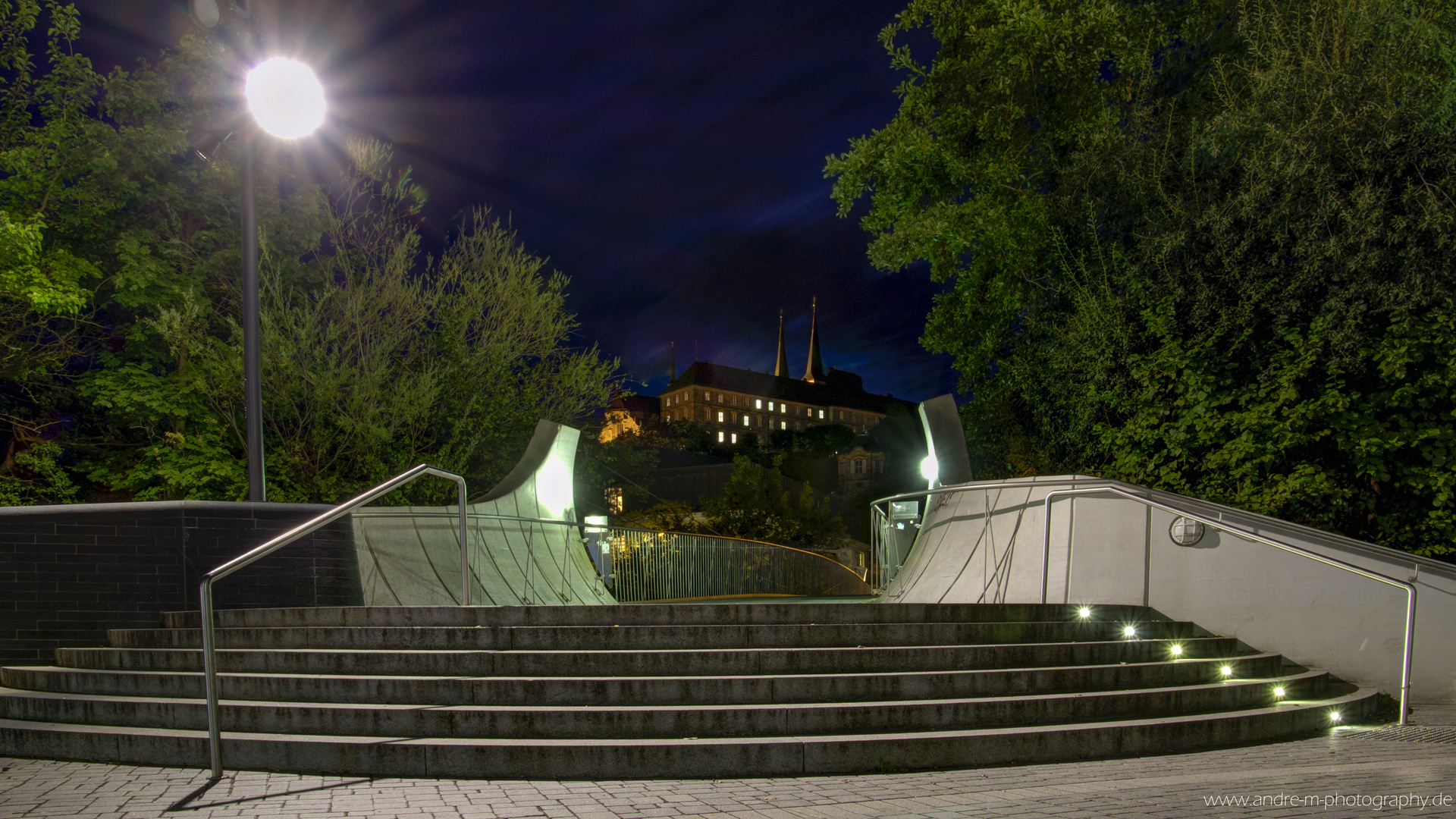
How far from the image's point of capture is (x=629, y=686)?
194 inches

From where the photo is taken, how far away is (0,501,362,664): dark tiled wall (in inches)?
265

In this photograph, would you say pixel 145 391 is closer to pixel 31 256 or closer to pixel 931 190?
pixel 31 256

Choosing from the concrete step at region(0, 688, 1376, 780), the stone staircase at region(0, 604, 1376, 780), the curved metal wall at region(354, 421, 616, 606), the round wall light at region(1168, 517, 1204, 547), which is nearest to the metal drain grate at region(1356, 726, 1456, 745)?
the stone staircase at region(0, 604, 1376, 780)

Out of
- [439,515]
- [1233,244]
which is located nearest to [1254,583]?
[1233,244]

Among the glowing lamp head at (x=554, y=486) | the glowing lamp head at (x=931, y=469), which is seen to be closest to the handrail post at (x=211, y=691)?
the glowing lamp head at (x=554, y=486)

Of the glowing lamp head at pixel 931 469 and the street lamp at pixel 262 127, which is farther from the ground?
the street lamp at pixel 262 127

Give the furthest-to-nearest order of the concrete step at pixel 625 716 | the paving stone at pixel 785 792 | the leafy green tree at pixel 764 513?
1. the leafy green tree at pixel 764 513
2. the concrete step at pixel 625 716
3. the paving stone at pixel 785 792

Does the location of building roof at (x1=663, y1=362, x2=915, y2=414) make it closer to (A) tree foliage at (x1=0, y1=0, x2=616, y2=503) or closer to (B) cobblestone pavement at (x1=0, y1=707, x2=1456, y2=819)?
(A) tree foliage at (x1=0, y1=0, x2=616, y2=503)

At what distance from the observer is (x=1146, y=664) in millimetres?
5730

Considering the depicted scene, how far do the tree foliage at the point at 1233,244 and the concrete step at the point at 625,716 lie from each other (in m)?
5.30

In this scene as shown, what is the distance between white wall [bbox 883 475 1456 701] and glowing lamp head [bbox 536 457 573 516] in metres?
7.05

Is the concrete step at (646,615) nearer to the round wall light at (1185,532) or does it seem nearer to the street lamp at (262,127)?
the round wall light at (1185,532)

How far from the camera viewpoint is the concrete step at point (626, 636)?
563cm

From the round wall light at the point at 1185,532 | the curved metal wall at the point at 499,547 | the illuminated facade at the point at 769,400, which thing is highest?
the round wall light at the point at 1185,532
